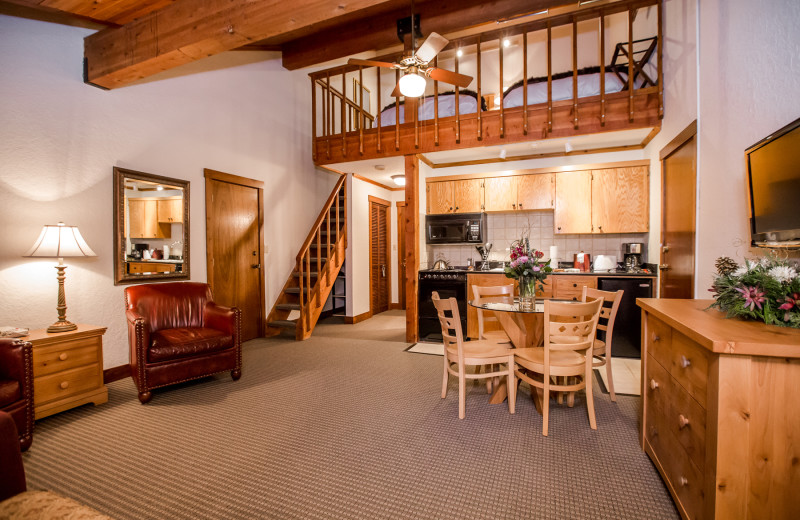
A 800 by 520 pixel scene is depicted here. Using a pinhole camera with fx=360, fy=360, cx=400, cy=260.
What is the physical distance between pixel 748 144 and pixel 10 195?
17.2 feet

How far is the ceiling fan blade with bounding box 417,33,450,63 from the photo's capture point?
282 centimetres

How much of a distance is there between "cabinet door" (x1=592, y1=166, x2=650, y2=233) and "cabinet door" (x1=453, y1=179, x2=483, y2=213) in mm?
1461

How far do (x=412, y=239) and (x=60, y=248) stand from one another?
3512mm

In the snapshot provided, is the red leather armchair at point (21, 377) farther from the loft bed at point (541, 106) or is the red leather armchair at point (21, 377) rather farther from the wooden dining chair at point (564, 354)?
the loft bed at point (541, 106)

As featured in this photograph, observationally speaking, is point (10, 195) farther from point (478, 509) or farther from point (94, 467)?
point (478, 509)

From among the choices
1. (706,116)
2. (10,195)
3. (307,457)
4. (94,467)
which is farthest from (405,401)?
(10,195)

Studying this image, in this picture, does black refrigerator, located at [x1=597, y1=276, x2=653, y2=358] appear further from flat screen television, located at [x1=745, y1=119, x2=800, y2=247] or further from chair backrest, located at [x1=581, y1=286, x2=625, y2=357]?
flat screen television, located at [x1=745, y1=119, x2=800, y2=247]

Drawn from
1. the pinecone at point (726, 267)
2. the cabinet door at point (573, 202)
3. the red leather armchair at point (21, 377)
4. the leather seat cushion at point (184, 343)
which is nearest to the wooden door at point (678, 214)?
the cabinet door at point (573, 202)

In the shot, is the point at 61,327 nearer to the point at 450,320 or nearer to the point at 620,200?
the point at 450,320

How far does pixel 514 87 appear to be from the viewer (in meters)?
4.46

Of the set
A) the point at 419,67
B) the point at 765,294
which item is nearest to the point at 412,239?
the point at 419,67

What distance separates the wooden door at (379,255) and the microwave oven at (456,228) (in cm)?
161

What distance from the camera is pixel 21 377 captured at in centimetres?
226

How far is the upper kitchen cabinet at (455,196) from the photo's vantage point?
5160 millimetres
